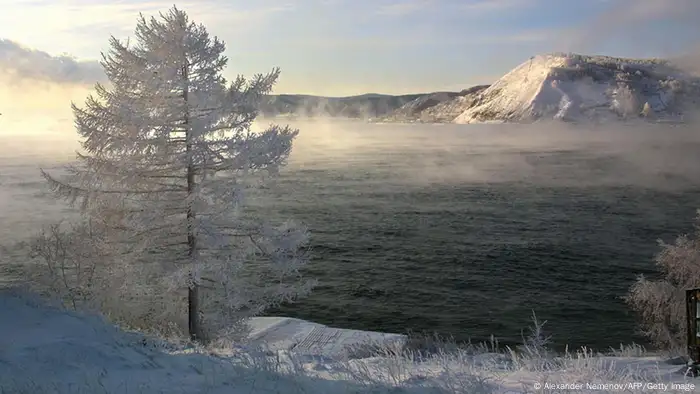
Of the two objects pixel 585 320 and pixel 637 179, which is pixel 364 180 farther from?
pixel 585 320

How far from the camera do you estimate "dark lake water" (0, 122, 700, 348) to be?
3009cm

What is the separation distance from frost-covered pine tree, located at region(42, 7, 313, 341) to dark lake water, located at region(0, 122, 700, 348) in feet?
5.75

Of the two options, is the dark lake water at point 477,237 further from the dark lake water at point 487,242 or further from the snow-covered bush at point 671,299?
the snow-covered bush at point 671,299

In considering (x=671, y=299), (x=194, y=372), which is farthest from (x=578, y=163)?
(x=194, y=372)

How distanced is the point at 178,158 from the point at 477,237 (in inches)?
1356

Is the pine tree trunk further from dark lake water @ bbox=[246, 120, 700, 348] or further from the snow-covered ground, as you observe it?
the snow-covered ground

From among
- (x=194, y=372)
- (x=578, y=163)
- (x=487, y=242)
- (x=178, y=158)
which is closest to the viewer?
(x=194, y=372)

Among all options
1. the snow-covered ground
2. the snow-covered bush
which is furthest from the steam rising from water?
the snow-covered ground

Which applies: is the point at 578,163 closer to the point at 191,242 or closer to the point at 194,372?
the point at 191,242

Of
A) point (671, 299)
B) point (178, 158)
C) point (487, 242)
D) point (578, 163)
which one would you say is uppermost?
point (178, 158)

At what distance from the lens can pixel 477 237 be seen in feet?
152

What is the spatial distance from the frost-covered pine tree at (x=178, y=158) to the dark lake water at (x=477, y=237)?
1.75 m

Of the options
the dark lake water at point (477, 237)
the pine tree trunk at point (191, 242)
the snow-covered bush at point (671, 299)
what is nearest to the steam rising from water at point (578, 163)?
the dark lake water at point (477, 237)

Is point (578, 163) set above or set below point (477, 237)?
above
